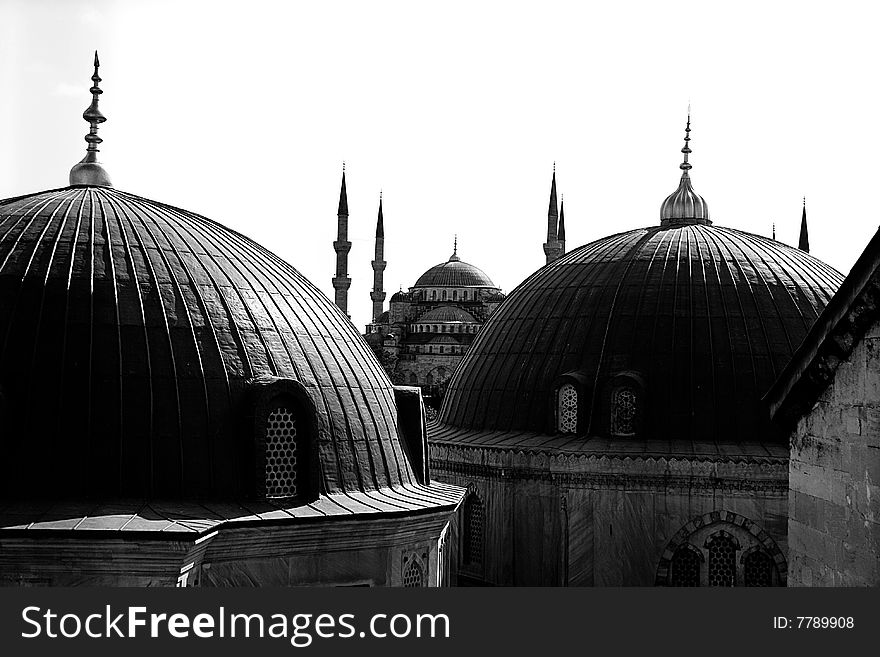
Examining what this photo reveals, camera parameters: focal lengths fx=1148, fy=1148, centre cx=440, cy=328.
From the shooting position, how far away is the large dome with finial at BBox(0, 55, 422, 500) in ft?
47.8

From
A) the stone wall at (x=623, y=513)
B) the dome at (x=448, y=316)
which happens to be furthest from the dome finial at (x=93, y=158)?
the dome at (x=448, y=316)

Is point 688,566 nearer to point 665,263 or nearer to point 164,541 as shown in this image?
point 665,263

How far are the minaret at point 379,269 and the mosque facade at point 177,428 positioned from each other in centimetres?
7777

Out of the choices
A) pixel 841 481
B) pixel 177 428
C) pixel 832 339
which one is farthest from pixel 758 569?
pixel 832 339

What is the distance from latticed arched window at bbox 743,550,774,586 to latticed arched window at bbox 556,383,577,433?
4.58 metres

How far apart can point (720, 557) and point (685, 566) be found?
0.73 meters

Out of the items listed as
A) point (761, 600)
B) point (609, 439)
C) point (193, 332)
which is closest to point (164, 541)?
point (193, 332)

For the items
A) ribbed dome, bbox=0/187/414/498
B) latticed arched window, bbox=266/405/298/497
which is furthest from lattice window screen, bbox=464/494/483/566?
latticed arched window, bbox=266/405/298/497

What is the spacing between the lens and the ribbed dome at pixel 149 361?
47.9ft

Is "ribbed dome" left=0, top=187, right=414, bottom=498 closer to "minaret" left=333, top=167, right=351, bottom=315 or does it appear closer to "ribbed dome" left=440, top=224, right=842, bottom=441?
"ribbed dome" left=440, top=224, right=842, bottom=441

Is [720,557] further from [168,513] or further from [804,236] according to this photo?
[804,236]

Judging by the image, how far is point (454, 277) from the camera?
9806 cm

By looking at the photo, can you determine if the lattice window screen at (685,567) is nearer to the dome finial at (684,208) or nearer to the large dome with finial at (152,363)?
the large dome with finial at (152,363)

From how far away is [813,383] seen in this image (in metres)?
10.2
